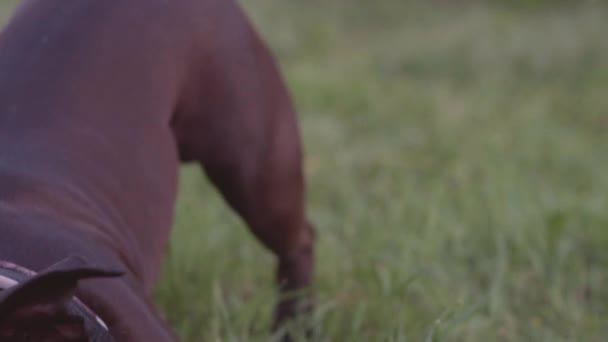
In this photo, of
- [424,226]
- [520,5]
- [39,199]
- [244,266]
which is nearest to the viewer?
[39,199]

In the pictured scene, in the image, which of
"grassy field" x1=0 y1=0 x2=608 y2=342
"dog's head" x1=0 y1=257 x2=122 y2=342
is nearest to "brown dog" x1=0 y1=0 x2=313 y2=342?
"dog's head" x1=0 y1=257 x2=122 y2=342

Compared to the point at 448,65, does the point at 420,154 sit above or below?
above

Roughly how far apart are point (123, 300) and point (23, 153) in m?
0.41

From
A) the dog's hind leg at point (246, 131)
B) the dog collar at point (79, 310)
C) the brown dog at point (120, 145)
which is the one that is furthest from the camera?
the dog's hind leg at point (246, 131)

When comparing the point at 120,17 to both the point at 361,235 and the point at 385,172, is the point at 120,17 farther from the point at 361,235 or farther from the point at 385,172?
the point at 385,172

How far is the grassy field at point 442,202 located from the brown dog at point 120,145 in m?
0.36

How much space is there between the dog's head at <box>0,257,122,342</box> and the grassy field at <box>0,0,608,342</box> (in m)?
0.86

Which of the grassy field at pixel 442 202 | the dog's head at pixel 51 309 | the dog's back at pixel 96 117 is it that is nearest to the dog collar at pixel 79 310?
the dog's head at pixel 51 309

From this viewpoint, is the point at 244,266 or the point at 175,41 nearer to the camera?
the point at 175,41

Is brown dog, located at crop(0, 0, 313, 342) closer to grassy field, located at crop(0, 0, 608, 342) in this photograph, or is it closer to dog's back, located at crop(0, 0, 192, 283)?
dog's back, located at crop(0, 0, 192, 283)

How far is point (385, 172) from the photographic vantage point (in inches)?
167

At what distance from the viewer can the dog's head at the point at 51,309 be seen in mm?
1189

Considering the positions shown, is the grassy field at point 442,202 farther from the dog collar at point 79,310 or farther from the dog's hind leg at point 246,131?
the dog collar at point 79,310

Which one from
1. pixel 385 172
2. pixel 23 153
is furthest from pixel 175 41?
pixel 385 172
